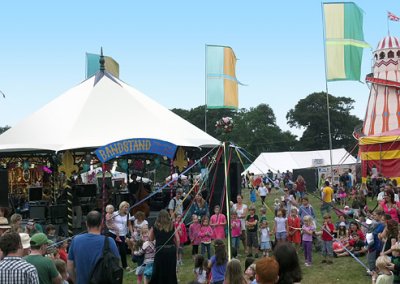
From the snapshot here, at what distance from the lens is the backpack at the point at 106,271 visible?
5.01 m

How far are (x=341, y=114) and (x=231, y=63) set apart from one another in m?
57.4

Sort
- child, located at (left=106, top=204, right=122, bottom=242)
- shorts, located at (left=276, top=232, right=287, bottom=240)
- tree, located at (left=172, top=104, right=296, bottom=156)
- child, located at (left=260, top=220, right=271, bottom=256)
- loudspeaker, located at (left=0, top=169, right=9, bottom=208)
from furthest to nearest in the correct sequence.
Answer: tree, located at (left=172, top=104, right=296, bottom=156), loudspeaker, located at (left=0, top=169, right=9, bottom=208), shorts, located at (left=276, top=232, right=287, bottom=240), child, located at (left=260, top=220, right=271, bottom=256), child, located at (left=106, top=204, right=122, bottom=242)

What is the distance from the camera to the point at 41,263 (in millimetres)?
5023

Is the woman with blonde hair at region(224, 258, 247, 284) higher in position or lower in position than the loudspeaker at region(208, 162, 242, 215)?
lower

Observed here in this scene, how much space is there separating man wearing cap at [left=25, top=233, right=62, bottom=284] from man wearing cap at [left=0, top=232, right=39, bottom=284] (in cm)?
50

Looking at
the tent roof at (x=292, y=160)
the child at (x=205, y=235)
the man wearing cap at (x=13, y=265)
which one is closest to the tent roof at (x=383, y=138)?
the tent roof at (x=292, y=160)

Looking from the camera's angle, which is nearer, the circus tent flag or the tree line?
the circus tent flag

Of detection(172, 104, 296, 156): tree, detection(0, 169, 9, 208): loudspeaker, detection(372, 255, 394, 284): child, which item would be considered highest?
detection(172, 104, 296, 156): tree

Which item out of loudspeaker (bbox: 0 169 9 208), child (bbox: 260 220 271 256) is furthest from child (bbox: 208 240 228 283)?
loudspeaker (bbox: 0 169 9 208)

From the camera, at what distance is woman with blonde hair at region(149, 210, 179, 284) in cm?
708

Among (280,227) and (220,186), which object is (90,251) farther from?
(220,186)

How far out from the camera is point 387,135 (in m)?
25.8

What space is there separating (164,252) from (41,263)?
2.36 meters

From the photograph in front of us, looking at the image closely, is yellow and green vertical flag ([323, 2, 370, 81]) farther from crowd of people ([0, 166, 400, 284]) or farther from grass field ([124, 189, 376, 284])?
grass field ([124, 189, 376, 284])
